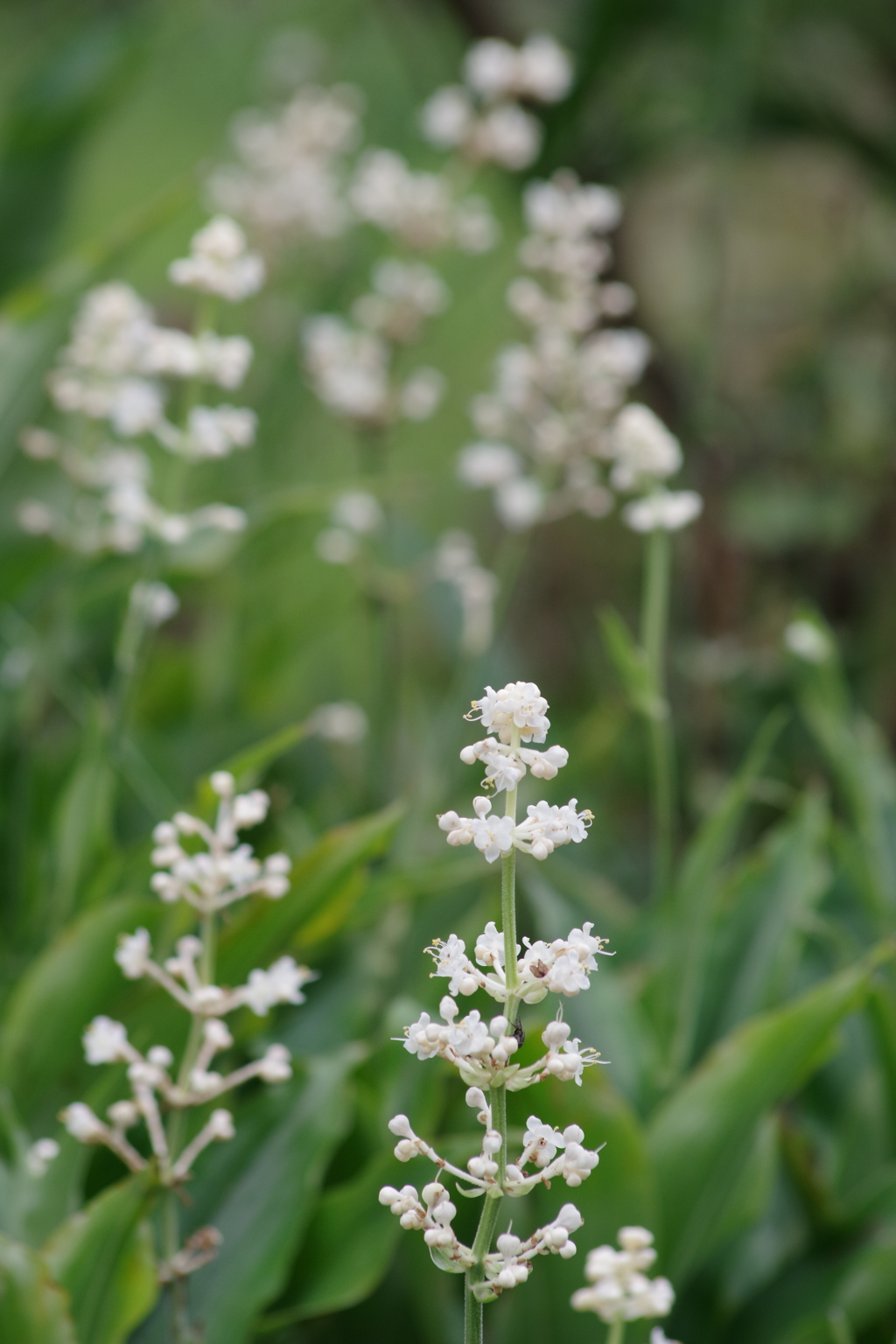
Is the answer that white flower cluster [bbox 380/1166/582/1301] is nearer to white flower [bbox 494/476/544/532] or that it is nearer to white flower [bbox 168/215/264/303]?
white flower [bbox 168/215/264/303]

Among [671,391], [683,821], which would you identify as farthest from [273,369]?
[683,821]

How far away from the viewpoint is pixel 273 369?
187 cm

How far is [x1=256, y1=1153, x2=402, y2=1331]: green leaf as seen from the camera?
793 millimetres

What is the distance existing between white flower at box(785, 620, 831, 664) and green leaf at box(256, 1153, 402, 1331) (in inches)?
21.4

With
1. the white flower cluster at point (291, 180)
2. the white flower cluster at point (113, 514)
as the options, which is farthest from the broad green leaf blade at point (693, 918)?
the white flower cluster at point (291, 180)

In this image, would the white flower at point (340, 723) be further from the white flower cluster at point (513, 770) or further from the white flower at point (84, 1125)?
the white flower cluster at point (513, 770)

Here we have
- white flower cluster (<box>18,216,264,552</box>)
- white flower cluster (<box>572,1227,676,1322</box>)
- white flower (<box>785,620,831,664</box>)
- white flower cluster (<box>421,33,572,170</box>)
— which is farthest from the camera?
white flower cluster (<box>421,33,572,170</box>)

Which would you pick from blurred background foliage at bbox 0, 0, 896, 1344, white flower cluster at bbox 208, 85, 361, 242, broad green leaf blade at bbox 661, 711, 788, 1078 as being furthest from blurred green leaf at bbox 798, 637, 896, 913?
white flower cluster at bbox 208, 85, 361, 242

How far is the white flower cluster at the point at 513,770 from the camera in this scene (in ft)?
1.40

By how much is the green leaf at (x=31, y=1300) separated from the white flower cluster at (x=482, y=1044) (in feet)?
1.00

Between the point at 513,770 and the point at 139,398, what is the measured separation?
675 millimetres

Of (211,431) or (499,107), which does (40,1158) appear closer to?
(211,431)

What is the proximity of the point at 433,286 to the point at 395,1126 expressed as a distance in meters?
0.97

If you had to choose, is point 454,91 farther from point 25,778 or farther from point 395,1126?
point 395,1126
